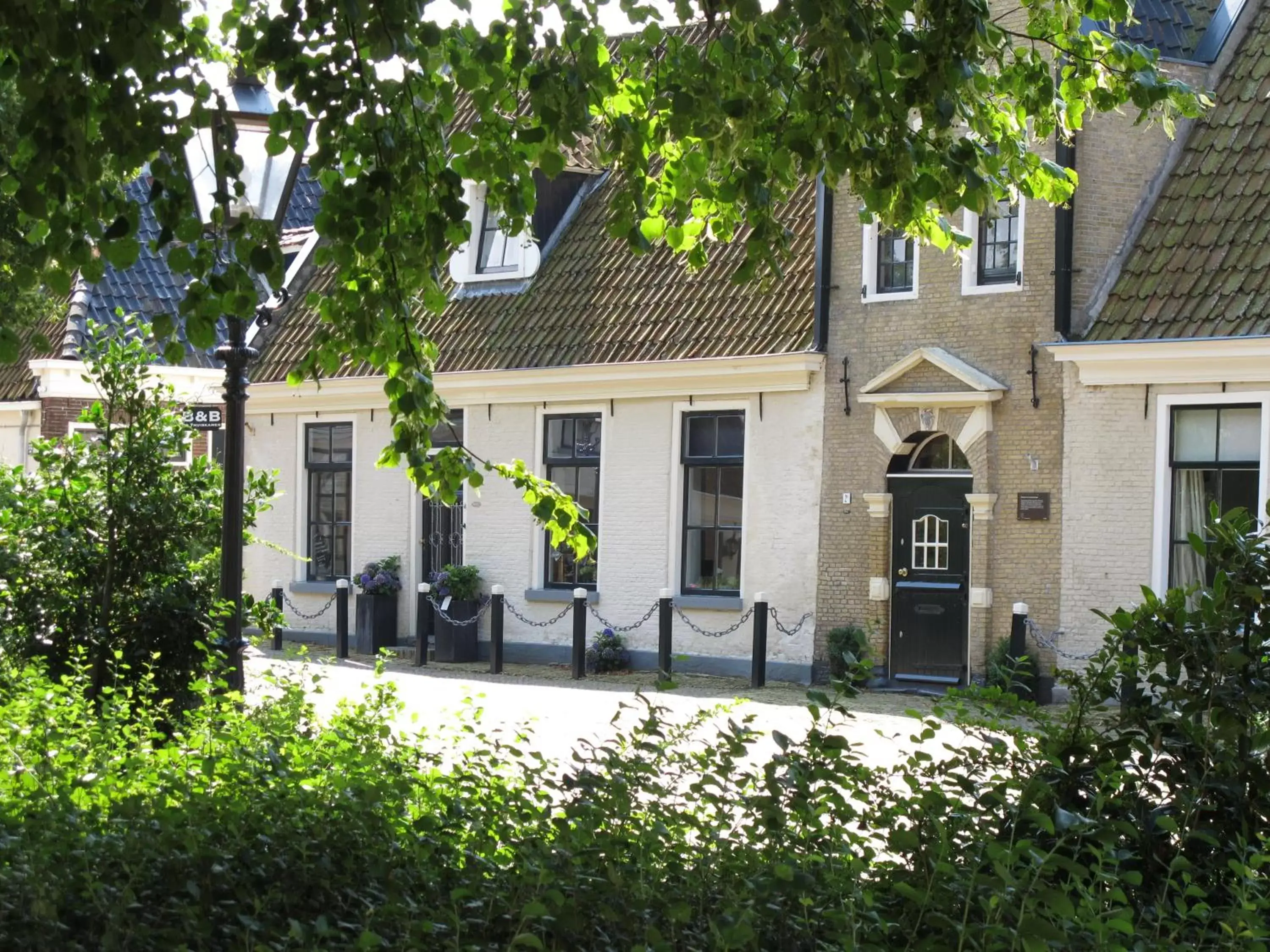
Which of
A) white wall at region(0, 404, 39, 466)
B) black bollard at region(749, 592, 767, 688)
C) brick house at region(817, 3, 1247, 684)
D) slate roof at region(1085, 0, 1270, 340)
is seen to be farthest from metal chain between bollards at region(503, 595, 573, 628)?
white wall at region(0, 404, 39, 466)

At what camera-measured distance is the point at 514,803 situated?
585 cm

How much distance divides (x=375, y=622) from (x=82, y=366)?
7340 mm

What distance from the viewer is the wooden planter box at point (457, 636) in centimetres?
2209

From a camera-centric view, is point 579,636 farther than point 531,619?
No

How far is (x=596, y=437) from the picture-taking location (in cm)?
2167

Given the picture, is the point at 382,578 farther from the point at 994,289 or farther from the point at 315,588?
the point at 994,289

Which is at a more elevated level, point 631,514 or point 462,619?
point 631,514

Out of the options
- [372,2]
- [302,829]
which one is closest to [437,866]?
[302,829]

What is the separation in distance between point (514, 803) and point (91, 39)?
2707mm

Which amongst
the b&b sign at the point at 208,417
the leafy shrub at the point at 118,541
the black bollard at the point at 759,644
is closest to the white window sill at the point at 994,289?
the black bollard at the point at 759,644

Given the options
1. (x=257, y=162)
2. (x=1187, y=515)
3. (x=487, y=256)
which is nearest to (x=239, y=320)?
(x=257, y=162)

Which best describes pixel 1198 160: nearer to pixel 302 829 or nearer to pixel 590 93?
pixel 590 93

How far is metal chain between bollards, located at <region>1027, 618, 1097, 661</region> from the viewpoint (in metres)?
17.0

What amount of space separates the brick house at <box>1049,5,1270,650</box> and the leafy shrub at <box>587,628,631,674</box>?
5559mm
